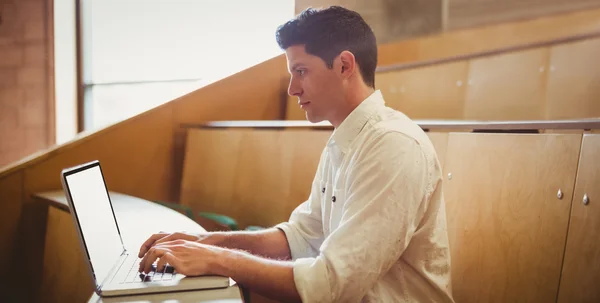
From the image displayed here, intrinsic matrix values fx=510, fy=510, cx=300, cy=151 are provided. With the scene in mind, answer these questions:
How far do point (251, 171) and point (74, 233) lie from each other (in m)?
0.86

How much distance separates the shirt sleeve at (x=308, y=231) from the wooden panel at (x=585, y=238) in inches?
24.2

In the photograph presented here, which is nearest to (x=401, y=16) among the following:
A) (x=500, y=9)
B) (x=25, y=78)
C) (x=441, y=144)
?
(x=500, y=9)

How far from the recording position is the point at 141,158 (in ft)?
9.73

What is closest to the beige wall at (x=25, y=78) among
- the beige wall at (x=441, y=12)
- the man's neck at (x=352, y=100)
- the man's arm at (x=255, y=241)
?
the beige wall at (x=441, y=12)

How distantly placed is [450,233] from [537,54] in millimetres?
1024

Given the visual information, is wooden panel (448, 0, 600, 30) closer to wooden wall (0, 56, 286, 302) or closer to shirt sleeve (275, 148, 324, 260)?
wooden wall (0, 56, 286, 302)

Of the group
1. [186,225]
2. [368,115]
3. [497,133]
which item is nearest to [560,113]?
[497,133]

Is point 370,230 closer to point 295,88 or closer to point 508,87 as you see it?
point 295,88

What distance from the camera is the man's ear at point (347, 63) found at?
1201 millimetres

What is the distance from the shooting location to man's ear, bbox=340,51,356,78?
1201 millimetres

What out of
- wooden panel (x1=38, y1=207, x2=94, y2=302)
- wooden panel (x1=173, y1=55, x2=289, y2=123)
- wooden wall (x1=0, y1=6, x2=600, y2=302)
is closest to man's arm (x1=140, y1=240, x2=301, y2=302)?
wooden panel (x1=38, y1=207, x2=94, y2=302)

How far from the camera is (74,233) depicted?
6.77 ft

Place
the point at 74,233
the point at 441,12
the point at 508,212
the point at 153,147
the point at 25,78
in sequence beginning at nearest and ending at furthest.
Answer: the point at 508,212, the point at 74,233, the point at 441,12, the point at 153,147, the point at 25,78

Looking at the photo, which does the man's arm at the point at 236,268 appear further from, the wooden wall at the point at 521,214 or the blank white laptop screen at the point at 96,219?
the wooden wall at the point at 521,214
